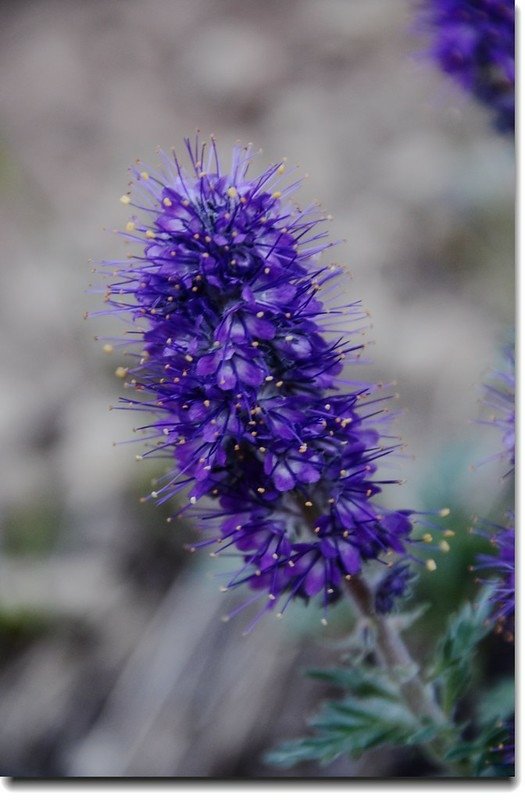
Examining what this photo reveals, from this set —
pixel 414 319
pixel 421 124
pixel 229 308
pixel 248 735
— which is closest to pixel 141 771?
pixel 248 735

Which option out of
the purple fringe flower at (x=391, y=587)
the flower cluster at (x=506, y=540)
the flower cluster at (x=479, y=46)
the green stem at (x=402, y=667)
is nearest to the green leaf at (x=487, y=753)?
the green stem at (x=402, y=667)

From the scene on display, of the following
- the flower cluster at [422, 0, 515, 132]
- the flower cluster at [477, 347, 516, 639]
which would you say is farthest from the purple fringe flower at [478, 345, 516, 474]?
the flower cluster at [422, 0, 515, 132]

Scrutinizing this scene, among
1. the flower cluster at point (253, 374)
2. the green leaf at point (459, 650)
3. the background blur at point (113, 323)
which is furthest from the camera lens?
the background blur at point (113, 323)

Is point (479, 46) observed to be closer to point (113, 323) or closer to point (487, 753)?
point (487, 753)

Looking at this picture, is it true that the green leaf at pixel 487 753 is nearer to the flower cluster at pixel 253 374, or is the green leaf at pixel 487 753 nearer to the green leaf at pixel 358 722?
the green leaf at pixel 358 722

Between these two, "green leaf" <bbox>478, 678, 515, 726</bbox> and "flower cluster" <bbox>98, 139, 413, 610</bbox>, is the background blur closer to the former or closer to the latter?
"green leaf" <bbox>478, 678, 515, 726</bbox>

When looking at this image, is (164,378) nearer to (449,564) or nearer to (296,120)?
(449,564)
